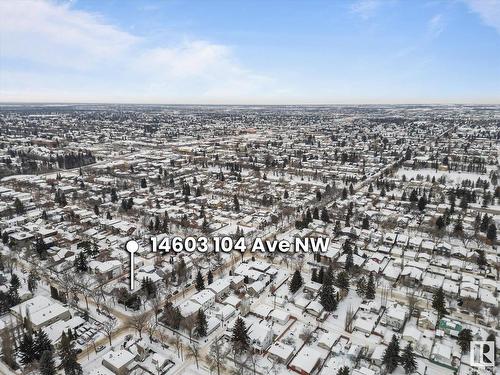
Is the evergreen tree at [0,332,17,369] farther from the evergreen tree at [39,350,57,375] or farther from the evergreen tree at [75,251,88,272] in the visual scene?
the evergreen tree at [75,251,88,272]

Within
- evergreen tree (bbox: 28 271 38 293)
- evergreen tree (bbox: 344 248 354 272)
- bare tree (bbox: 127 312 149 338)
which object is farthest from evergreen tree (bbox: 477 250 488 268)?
evergreen tree (bbox: 28 271 38 293)

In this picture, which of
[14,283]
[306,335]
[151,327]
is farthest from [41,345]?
[306,335]

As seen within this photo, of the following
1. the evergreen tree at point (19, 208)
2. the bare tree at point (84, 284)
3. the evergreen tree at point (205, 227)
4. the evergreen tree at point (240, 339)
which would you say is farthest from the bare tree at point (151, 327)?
the evergreen tree at point (19, 208)

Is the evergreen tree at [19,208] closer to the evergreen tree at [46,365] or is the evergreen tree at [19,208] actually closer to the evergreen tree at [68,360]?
the evergreen tree at [68,360]

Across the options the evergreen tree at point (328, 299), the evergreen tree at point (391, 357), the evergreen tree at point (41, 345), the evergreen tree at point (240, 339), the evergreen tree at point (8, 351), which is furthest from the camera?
the evergreen tree at point (328, 299)

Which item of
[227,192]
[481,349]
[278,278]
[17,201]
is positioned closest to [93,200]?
[17,201]

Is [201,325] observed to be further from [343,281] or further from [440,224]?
[440,224]
